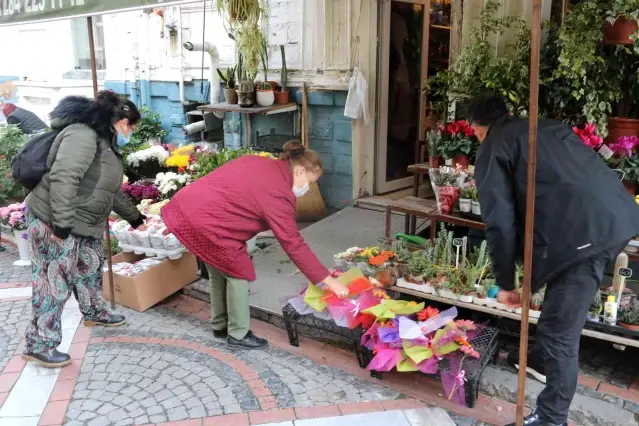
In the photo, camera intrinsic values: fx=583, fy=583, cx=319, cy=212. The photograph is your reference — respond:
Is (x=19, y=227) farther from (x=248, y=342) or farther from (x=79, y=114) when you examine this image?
(x=248, y=342)

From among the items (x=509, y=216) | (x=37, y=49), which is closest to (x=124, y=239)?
(x=509, y=216)

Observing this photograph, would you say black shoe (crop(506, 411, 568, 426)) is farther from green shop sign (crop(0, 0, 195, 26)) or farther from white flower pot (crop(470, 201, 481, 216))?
green shop sign (crop(0, 0, 195, 26))

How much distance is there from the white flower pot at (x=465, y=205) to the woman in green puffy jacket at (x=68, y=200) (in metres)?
2.41

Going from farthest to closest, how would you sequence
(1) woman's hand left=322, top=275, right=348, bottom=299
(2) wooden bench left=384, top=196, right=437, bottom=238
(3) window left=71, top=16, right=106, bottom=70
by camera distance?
1. (3) window left=71, top=16, right=106, bottom=70
2. (2) wooden bench left=384, top=196, right=437, bottom=238
3. (1) woman's hand left=322, top=275, right=348, bottom=299

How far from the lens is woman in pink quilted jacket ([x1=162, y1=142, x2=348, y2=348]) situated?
3.68m

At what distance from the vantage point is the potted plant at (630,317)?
345cm

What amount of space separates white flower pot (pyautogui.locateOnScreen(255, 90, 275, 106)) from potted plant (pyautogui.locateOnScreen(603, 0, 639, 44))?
3629 millimetres

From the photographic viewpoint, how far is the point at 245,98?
6.65 meters

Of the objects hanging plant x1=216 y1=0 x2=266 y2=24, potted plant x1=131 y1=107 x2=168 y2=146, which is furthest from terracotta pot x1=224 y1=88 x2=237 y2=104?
potted plant x1=131 y1=107 x2=168 y2=146

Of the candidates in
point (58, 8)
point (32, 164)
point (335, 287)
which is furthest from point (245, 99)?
point (335, 287)

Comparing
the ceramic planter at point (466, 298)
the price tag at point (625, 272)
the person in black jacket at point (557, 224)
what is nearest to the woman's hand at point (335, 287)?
A: the ceramic planter at point (466, 298)

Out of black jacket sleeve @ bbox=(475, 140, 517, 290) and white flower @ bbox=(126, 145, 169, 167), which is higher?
black jacket sleeve @ bbox=(475, 140, 517, 290)

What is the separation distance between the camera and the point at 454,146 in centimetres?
479

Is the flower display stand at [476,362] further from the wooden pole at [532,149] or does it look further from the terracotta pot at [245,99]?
A: the terracotta pot at [245,99]
